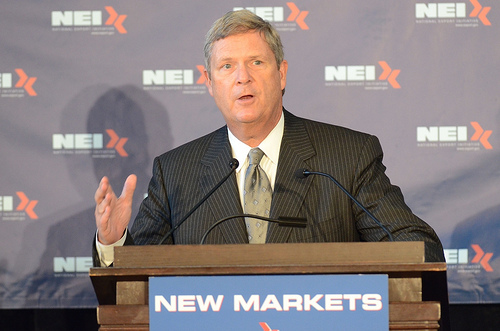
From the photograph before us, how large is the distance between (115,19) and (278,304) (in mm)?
2660

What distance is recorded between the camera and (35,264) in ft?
12.5

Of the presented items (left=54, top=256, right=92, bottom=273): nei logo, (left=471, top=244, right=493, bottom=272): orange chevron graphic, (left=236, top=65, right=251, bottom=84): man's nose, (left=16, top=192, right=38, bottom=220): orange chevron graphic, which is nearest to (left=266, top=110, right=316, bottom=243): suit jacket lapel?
(left=236, top=65, right=251, bottom=84): man's nose

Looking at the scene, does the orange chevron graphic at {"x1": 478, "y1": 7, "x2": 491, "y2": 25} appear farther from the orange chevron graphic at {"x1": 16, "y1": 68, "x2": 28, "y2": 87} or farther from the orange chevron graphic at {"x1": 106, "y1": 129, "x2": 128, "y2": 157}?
the orange chevron graphic at {"x1": 16, "y1": 68, "x2": 28, "y2": 87}

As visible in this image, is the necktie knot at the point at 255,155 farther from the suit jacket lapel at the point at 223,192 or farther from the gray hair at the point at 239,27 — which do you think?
the gray hair at the point at 239,27

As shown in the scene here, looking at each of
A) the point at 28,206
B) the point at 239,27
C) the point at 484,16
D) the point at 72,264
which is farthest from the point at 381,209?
the point at 28,206

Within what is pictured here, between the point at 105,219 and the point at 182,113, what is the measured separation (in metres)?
1.74

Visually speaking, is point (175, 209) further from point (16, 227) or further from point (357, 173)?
point (16, 227)

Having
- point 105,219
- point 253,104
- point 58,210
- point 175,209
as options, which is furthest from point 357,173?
point 58,210

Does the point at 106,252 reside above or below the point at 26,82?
below

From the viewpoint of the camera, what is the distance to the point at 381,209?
2.59 metres

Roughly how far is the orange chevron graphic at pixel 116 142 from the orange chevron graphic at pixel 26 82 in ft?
1.68

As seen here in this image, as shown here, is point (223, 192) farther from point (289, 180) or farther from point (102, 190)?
point (102, 190)

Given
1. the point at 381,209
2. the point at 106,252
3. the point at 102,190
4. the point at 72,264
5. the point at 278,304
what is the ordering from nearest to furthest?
1. the point at 278,304
2. the point at 102,190
3. the point at 106,252
4. the point at 381,209
5. the point at 72,264

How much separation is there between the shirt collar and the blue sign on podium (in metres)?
1.22
